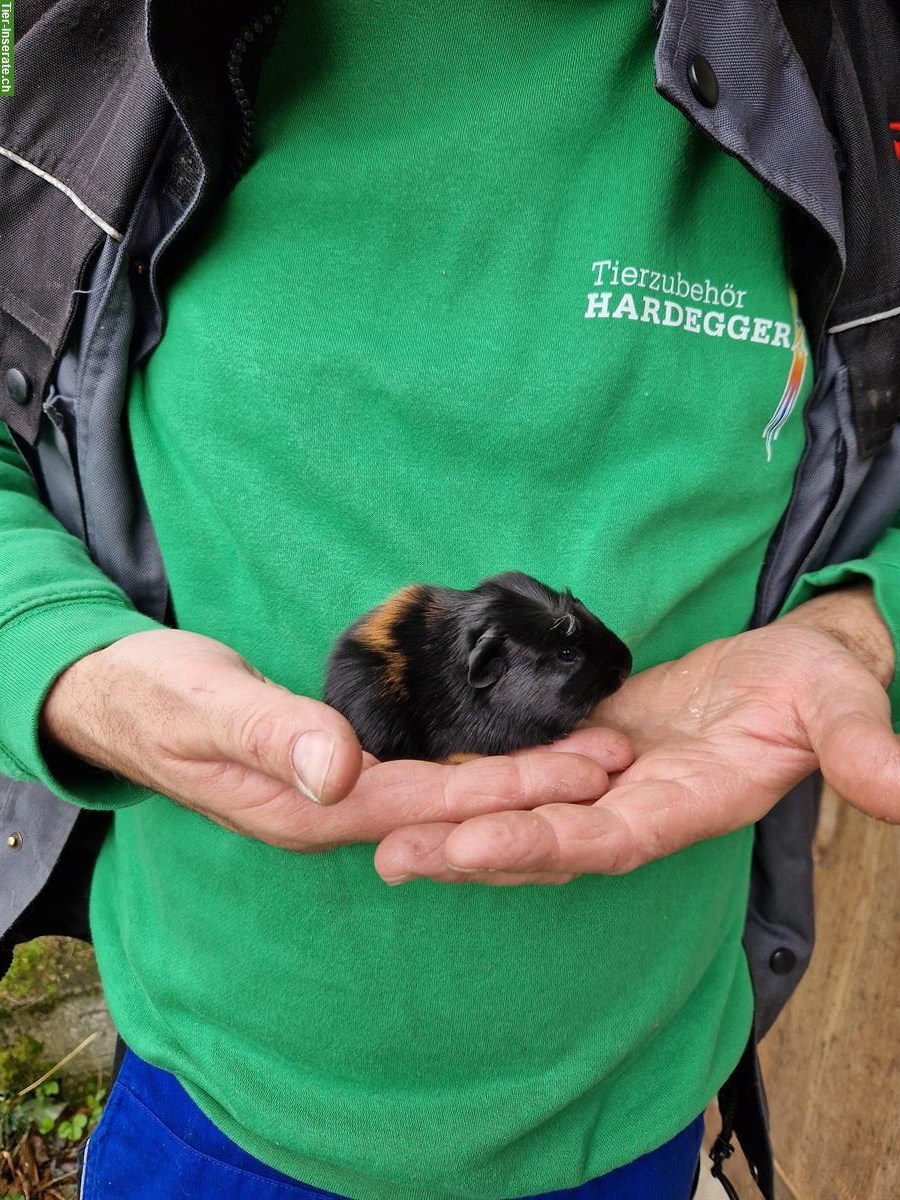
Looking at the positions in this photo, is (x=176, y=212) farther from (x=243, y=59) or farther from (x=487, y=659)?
(x=487, y=659)

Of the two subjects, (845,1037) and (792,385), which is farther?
(845,1037)

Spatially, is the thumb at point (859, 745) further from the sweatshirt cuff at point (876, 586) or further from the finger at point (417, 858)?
the finger at point (417, 858)

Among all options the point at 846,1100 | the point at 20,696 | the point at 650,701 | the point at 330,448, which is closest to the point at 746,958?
the point at 650,701

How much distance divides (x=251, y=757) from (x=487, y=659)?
102cm

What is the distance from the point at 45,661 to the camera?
2.12 meters

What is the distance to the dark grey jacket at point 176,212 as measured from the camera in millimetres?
2307

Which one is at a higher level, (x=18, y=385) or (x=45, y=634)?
(x=18, y=385)

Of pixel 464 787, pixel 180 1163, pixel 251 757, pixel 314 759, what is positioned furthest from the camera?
pixel 180 1163

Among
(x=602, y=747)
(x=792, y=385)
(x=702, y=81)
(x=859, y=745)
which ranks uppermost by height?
(x=702, y=81)

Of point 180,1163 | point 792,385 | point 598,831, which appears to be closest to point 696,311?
point 792,385

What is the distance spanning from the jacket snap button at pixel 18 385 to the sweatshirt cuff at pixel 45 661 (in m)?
0.67

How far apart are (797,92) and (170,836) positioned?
7.21 ft

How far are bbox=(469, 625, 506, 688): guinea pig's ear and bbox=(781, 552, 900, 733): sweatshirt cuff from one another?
Answer: 2.38 feet

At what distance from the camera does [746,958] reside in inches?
117
